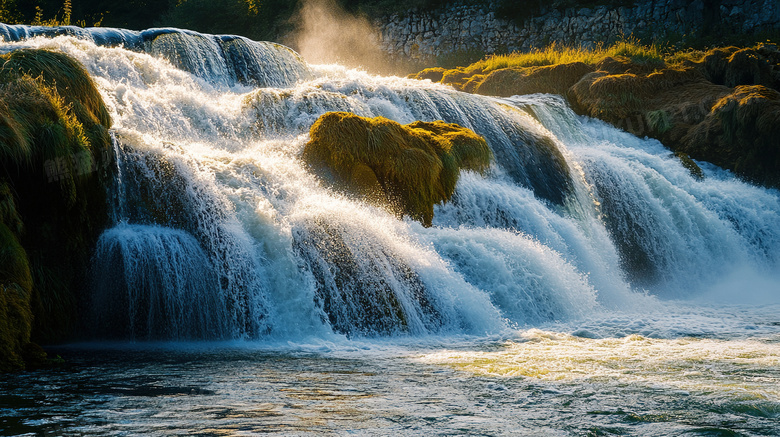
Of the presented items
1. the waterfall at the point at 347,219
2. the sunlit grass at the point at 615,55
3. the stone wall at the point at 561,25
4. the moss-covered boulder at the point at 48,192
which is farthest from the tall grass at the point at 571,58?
the moss-covered boulder at the point at 48,192

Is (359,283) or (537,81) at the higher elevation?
(537,81)

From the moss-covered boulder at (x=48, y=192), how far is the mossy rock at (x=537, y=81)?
1290cm

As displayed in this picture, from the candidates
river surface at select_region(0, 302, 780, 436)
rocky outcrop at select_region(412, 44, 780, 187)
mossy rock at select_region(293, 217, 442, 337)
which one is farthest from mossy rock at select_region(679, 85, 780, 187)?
mossy rock at select_region(293, 217, 442, 337)

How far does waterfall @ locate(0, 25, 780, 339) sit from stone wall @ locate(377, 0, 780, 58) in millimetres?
9485

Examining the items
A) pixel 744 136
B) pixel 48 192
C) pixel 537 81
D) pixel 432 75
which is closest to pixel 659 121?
pixel 744 136

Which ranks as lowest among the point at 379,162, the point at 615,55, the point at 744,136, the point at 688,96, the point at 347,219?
the point at 347,219

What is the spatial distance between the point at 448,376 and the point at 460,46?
76.4 ft

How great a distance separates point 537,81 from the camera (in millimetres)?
17828

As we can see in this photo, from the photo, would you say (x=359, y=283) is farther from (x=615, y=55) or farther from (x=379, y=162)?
(x=615, y=55)

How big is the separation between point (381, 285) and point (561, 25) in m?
20.7

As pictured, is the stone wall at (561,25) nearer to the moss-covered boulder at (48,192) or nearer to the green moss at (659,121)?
the green moss at (659,121)

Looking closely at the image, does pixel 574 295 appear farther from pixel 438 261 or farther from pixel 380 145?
pixel 380 145

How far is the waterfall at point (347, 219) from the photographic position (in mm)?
6711

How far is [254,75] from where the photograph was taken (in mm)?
13953
